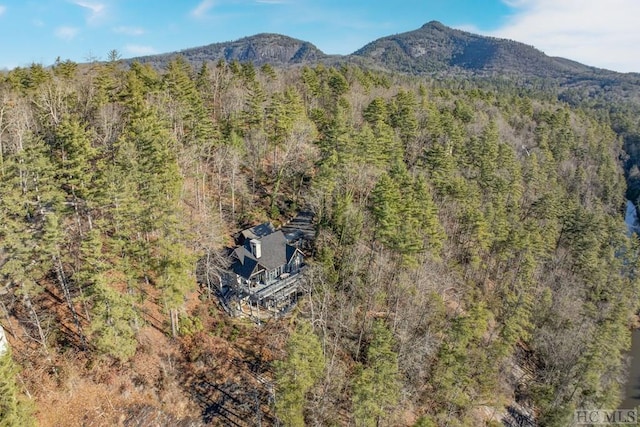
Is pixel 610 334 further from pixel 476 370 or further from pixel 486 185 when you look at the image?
pixel 486 185

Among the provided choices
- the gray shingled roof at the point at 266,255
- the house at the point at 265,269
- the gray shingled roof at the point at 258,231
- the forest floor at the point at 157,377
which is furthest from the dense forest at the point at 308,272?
the gray shingled roof at the point at 258,231

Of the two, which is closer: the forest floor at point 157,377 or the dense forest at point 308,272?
the dense forest at point 308,272

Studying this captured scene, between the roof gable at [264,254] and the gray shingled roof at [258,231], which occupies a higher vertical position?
the gray shingled roof at [258,231]

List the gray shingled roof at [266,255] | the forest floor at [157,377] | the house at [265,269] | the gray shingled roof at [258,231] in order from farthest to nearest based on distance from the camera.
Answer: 1. the gray shingled roof at [258,231]
2. the gray shingled roof at [266,255]
3. the house at [265,269]
4. the forest floor at [157,377]

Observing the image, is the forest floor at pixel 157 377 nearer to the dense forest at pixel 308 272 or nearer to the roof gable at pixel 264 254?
the dense forest at pixel 308 272

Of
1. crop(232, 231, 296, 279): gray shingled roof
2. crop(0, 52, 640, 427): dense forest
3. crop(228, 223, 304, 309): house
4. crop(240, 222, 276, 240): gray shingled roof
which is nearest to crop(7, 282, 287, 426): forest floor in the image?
crop(0, 52, 640, 427): dense forest

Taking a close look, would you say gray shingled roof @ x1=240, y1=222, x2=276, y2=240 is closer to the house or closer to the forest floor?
the house
